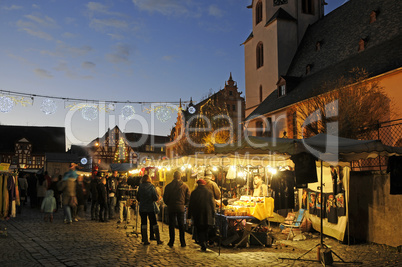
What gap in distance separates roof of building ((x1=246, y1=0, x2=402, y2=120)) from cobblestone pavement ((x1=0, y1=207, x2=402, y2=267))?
1443 cm

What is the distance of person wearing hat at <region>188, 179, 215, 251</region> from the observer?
9.44 m

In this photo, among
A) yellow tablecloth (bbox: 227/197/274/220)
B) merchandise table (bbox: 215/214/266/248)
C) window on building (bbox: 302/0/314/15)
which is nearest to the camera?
merchandise table (bbox: 215/214/266/248)

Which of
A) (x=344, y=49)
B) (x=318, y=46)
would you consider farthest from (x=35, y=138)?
(x=344, y=49)

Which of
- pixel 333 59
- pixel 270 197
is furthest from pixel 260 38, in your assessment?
pixel 270 197

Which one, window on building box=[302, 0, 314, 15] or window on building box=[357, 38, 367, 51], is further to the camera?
window on building box=[302, 0, 314, 15]

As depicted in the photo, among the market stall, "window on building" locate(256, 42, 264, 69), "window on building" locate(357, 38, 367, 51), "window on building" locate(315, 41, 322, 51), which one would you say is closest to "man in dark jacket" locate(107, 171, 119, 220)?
the market stall

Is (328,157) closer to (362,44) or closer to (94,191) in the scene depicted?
(94,191)

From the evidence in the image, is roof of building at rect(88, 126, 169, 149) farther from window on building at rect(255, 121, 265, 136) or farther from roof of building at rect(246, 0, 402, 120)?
roof of building at rect(246, 0, 402, 120)

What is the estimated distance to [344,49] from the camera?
93.7 ft

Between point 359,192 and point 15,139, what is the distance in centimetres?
5999

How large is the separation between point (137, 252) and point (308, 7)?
119ft

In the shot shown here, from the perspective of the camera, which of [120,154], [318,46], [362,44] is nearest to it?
[362,44]

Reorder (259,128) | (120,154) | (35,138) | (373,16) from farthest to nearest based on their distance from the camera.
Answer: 1. (120,154)
2. (35,138)
3. (259,128)
4. (373,16)

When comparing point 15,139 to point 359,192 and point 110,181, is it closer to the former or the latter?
point 110,181
